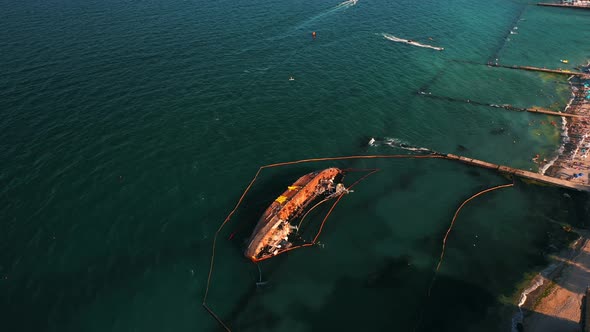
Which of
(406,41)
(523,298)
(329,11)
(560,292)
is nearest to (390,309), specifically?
(523,298)

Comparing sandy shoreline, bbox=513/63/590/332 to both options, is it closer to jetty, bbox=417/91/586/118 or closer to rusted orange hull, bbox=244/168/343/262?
jetty, bbox=417/91/586/118

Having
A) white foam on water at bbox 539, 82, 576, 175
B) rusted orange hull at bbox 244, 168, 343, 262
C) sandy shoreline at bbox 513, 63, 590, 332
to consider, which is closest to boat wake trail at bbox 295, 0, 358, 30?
rusted orange hull at bbox 244, 168, 343, 262

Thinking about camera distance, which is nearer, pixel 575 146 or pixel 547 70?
pixel 575 146

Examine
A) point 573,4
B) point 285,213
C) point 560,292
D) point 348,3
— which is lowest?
point 560,292

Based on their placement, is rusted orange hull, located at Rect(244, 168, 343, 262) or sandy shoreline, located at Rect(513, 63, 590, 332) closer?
sandy shoreline, located at Rect(513, 63, 590, 332)

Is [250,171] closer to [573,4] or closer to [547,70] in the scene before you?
[547,70]
